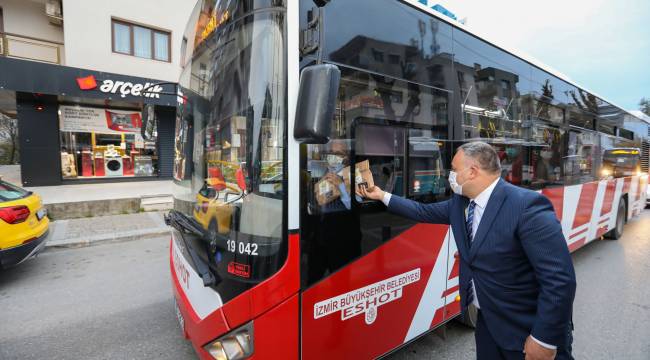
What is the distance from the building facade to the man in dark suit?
10946mm

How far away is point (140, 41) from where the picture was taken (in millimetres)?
12594

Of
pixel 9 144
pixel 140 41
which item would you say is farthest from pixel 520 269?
pixel 9 144

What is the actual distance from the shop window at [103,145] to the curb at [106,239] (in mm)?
5665

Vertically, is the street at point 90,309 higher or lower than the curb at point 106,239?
lower

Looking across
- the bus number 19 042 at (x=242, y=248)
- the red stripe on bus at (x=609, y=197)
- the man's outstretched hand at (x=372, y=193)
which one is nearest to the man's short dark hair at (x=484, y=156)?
the man's outstretched hand at (x=372, y=193)

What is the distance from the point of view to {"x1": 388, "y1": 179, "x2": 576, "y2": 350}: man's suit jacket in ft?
4.72

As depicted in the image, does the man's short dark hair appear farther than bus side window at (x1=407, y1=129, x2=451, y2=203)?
No

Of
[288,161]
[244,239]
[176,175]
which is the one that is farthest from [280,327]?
[176,175]

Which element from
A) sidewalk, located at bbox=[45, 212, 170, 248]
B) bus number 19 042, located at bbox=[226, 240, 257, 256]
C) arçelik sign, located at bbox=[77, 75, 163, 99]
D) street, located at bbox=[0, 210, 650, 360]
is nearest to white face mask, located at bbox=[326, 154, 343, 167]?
bus number 19 042, located at bbox=[226, 240, 257, 256]

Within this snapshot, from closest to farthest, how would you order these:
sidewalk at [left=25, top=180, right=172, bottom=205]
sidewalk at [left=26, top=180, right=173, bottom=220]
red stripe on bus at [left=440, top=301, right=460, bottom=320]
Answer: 1. red stripe on bus at [left=440, top=301, right=460, bottom=320]
2. sidewalk at [left=26, top=180, right=173, bottom=220]
3. sidewalk at [left=25, top=180, right=172, bottom=205]

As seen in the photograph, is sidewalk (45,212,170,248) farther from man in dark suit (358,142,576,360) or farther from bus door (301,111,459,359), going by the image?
man in dark suit (358,142,576,360)

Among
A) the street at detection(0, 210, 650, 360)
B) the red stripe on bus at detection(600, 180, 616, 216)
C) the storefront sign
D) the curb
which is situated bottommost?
the street at detection(0, 210, 650, 360)

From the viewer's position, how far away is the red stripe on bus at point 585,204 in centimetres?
498

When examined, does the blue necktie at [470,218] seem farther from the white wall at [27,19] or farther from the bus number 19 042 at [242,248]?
the white wall at [27,19]
